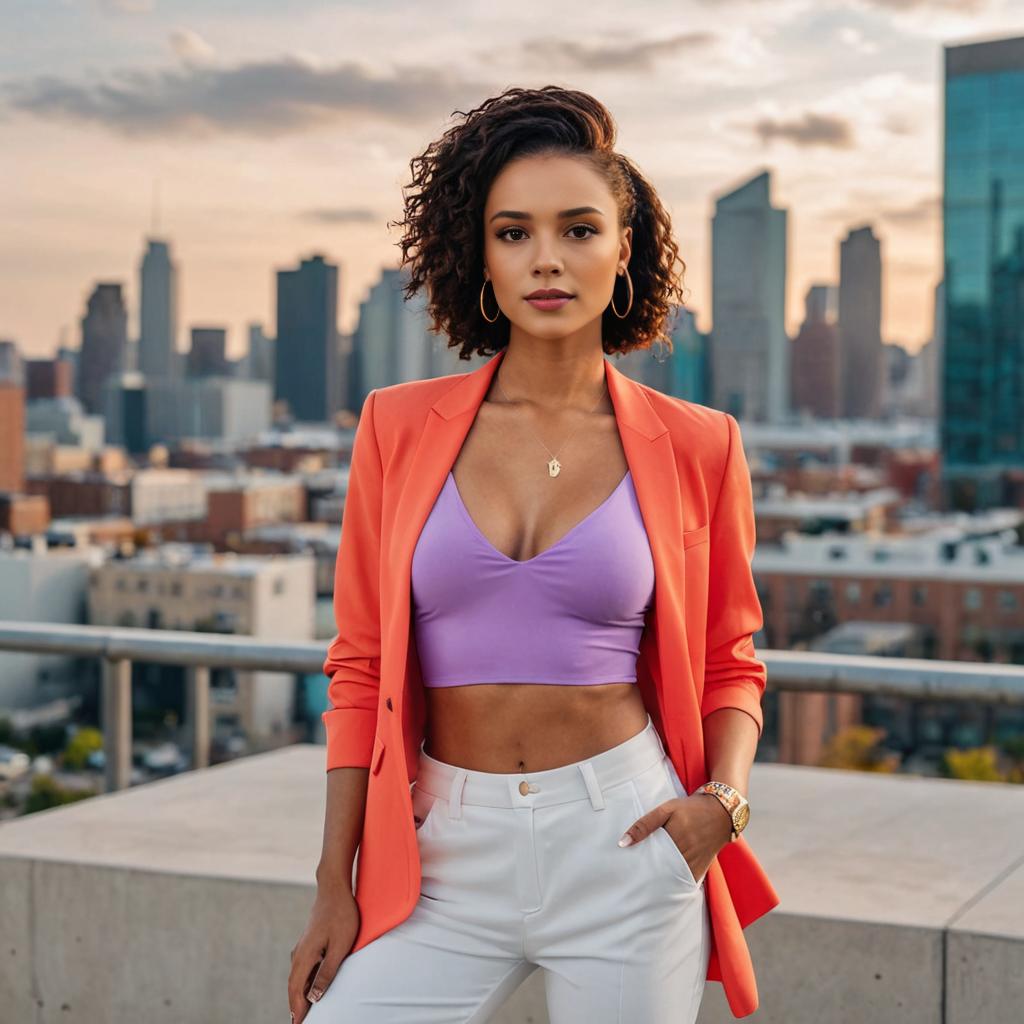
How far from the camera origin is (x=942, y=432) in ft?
283

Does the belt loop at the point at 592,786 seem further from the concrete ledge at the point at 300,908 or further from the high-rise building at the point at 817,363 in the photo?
the high-rise building at the point at 817,363

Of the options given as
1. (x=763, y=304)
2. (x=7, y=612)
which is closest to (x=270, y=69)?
(x=763, y=304)

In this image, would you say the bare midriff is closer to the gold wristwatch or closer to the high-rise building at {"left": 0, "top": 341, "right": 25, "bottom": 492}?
the gold wristwatch

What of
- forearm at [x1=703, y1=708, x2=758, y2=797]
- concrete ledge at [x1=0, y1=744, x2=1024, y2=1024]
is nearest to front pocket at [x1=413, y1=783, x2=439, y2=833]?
forearm at [x1=703, y1=708, x2=758, y2=797]

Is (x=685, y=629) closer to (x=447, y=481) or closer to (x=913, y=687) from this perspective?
(x=447, y=481)

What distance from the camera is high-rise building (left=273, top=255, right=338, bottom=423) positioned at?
129625 millimetres

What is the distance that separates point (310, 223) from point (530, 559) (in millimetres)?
117476

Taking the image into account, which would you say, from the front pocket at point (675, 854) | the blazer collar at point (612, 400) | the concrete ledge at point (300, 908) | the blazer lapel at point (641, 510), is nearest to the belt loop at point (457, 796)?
the blazer lapel at point (641, 510)

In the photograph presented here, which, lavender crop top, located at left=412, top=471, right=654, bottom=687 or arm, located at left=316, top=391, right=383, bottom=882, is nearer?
lavender crop top, located at left=412, top=471, right=654, bottom=687

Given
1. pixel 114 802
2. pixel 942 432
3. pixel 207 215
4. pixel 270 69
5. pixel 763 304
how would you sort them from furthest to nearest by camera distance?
pixel 763 304
pixel 207 215
pixel 270 69
pixel 942 432
pixel 114 802

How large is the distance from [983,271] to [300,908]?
8981cm

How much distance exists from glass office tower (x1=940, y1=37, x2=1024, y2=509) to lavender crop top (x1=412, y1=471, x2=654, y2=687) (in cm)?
8733

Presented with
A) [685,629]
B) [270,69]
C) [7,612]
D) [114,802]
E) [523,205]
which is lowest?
[114,802]

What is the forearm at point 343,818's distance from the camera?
1.91m
